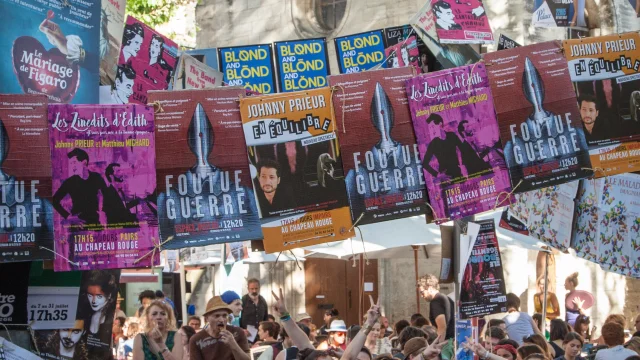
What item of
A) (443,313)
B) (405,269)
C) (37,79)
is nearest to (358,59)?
(443,313)

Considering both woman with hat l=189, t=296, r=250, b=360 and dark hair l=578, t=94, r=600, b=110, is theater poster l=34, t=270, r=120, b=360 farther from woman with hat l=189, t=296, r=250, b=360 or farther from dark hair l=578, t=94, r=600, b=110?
dark hair l=578, t=94, r=600, b=110

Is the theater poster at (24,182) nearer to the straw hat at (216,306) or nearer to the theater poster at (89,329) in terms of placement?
the theater poster at (89,329)

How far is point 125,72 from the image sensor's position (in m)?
11.3

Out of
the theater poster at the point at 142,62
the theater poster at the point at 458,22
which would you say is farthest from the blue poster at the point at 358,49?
the theater poster at the point at 458,22

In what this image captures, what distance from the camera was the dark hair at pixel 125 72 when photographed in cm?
1122

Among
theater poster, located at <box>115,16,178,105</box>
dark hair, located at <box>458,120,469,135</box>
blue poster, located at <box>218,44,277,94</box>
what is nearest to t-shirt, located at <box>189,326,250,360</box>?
dark hair, located at <box>458,120,469,135</box>

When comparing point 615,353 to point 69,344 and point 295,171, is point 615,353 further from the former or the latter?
point 69,344

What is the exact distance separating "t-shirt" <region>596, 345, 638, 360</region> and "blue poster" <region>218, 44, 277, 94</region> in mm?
5630

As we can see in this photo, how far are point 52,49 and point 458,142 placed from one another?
3.73 metres

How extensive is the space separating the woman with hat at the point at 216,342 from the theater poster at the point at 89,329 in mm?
799

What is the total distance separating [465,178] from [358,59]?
5509 mm

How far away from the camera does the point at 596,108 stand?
9789 millimetres

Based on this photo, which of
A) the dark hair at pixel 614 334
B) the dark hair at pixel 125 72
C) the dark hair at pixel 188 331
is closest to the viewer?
the dark hair at pixel 614 334

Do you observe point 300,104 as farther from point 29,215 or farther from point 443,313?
→ point 443,313
